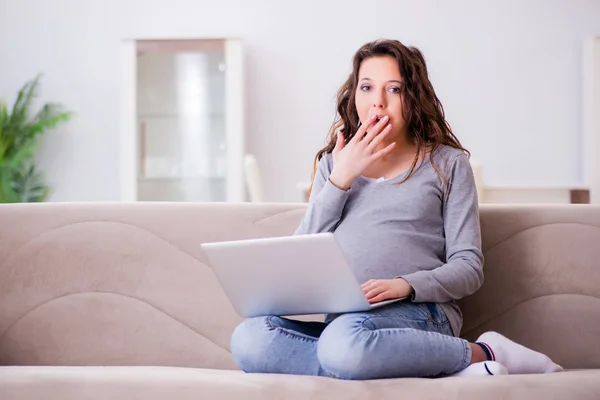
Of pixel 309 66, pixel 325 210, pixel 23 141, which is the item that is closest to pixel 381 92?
pixel 325 210

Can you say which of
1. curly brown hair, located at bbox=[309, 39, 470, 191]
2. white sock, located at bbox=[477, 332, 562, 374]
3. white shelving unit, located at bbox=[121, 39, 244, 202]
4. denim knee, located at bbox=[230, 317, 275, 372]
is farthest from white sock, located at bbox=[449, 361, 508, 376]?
white shelving unit, located at bbox=[121, 39, 244, 202]

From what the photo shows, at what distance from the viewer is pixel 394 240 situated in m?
1.67

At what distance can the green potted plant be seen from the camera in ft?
17.6

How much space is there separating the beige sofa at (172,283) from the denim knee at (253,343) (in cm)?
31

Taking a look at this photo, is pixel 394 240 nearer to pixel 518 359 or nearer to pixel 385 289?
pixel 385 289

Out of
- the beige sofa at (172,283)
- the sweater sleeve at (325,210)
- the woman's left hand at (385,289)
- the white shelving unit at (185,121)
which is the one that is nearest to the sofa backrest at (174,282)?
the beige sofa at (172,283)

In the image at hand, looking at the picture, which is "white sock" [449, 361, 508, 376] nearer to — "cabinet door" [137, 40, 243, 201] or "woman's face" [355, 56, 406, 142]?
"woman's face" [355, 56, 406, 142]

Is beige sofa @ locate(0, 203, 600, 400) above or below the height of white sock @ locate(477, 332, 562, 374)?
above

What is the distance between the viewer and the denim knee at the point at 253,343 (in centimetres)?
149

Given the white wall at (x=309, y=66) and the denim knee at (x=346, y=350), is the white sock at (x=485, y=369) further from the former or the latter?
the white wall at (x=309, y=66)

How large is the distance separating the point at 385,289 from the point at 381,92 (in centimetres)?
49

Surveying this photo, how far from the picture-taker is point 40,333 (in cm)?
185

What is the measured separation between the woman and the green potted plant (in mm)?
3985

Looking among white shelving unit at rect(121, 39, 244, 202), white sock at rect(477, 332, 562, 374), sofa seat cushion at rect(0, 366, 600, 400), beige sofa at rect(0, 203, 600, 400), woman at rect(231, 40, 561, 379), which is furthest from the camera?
white shelving unit at rect(121, 39, 244, 202)
